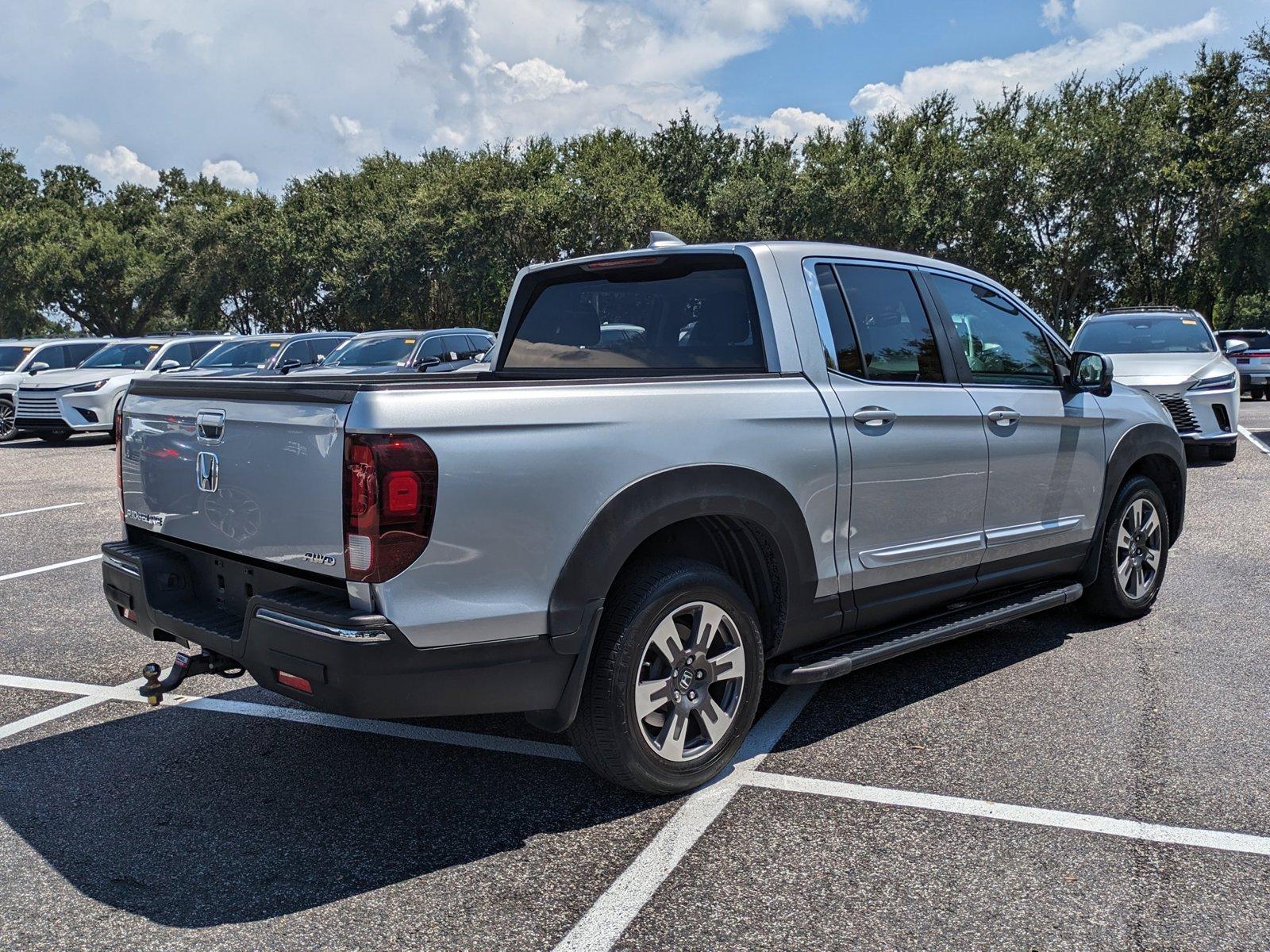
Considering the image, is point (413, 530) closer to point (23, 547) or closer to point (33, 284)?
point (23, 547)

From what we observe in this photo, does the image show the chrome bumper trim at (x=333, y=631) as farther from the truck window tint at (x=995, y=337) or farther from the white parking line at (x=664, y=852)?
the truck window tint at (x=995, y=337)

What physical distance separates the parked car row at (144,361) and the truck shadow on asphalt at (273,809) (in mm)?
12208

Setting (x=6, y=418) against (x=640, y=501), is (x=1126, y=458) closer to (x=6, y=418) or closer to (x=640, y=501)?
(x=640, y=501)

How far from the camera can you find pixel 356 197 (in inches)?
1880

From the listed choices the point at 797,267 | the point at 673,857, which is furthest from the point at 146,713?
the point at 797,267

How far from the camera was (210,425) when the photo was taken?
350cm

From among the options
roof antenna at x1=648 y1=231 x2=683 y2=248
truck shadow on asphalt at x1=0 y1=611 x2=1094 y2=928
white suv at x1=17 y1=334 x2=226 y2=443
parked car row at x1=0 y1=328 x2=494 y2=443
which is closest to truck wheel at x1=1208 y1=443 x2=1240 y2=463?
truck shadow on asphalt at x1=0 y1=611 x2=1094 y2=928

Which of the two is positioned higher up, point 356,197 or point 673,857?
point 356,197

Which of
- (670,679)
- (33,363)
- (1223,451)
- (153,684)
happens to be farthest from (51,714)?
(33,363)

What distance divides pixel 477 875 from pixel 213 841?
88 centimetres

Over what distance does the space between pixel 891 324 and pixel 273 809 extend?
119 inches

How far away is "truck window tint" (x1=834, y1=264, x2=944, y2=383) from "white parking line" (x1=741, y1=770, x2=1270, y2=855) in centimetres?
159

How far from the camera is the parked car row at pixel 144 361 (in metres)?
17.6

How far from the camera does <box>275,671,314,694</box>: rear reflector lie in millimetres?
3061
